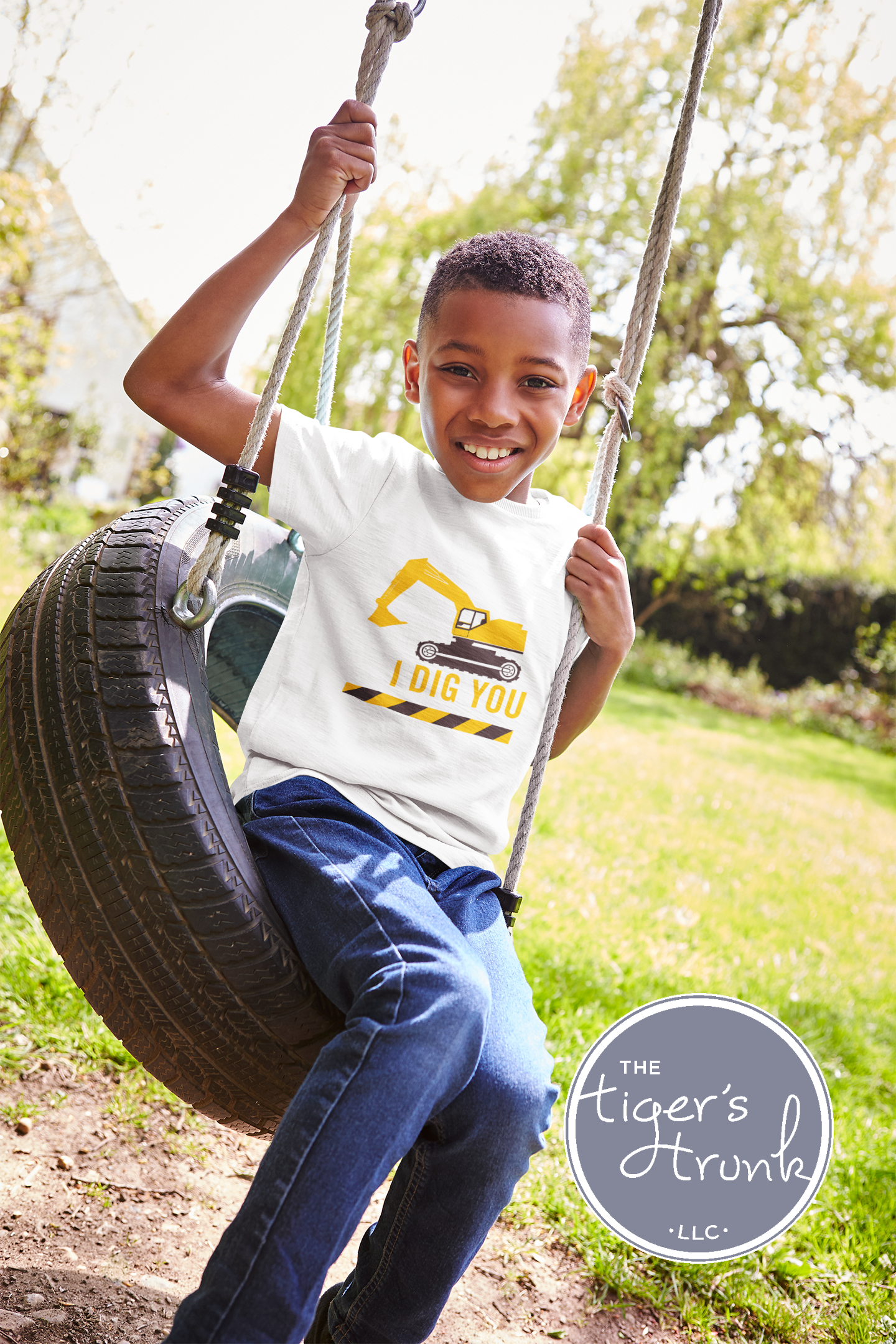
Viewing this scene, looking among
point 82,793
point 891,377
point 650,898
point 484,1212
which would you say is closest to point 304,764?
point 82,793

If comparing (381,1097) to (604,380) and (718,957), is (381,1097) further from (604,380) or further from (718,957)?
(718,957)

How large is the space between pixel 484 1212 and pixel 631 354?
1.25 meters

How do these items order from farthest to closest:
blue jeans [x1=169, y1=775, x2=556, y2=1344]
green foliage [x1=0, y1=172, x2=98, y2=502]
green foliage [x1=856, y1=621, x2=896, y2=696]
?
green foliage [x1=856, y1=621, x2=896, y2=696] → green foliage [x1=0, y1=172, x2=98, y2=502] → blue jeans [x1=169, y1=775, x2=556, y2=1344]

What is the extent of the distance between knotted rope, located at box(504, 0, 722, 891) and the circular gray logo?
0.58m

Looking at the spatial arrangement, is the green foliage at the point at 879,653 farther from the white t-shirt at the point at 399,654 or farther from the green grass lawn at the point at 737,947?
the white t-shirt at the point at 399,654

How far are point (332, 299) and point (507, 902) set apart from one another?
102cm

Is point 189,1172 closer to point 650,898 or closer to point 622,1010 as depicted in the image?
point 622,1010

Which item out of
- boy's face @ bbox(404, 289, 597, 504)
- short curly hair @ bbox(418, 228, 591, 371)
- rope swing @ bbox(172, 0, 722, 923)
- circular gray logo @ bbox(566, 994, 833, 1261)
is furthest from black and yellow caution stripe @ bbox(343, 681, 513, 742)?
circular gray logo @ bbox(566, 994, 833, 1261)

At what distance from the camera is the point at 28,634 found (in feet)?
4.31

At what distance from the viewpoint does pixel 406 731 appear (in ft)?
4.85

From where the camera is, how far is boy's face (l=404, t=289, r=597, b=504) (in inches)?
60.4

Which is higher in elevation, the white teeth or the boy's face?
the boy's face

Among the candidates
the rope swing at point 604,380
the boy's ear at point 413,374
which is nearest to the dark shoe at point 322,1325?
the rope swing at point 604,380

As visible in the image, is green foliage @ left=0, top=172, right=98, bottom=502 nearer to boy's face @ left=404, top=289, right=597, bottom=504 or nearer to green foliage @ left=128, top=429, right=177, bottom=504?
green foliage @ left=128, top=429, right=177, bottom=504
